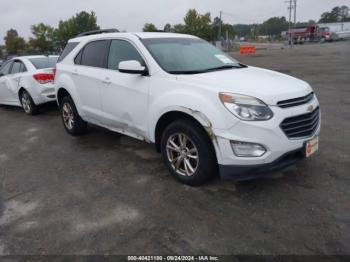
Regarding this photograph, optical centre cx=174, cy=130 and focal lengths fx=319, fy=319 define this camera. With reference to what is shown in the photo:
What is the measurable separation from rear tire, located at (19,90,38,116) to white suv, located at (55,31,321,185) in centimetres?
341

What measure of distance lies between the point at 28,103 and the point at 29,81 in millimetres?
701

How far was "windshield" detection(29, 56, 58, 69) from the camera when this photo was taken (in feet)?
26.1

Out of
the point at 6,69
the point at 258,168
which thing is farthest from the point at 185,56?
the point at 6,69

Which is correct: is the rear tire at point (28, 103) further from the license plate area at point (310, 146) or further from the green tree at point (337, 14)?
the green tree at point (337, 14)

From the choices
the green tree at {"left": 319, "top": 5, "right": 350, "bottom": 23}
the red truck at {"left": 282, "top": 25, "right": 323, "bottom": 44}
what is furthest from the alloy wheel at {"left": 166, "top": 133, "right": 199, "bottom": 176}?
the green tree at {"left": 319, "top": 5, "right": 350, "bottom": 23}

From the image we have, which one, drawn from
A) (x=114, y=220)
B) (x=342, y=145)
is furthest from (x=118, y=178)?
(x=342, y=145)

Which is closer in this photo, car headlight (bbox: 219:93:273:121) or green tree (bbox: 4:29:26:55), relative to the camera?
car headlight (bbox: 219:93:273:121)

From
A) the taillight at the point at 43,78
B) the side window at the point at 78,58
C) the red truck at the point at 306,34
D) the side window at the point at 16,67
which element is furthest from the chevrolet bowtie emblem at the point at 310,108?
the red truck at the point at 306,34

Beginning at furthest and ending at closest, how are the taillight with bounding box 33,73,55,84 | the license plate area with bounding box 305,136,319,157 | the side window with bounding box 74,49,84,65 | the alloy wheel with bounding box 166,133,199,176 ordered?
the taillight with bounding box 33,73,55,84 → the side window with bounding box 74,49,84,65 → the alloy wheel with bounding box 166,133,199,176 → the license plate area with bounding box 305,136,319,157

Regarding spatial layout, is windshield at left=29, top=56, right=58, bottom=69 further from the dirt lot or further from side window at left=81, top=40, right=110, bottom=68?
the dirt lot

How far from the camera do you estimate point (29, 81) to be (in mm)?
7672

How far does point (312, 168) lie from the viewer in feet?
13.6

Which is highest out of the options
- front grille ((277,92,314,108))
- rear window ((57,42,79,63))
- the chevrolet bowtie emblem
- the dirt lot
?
rear window ((57,42,79,63))

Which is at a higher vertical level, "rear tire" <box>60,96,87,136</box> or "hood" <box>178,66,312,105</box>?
"hood" <box>178,66,312,105</box>
